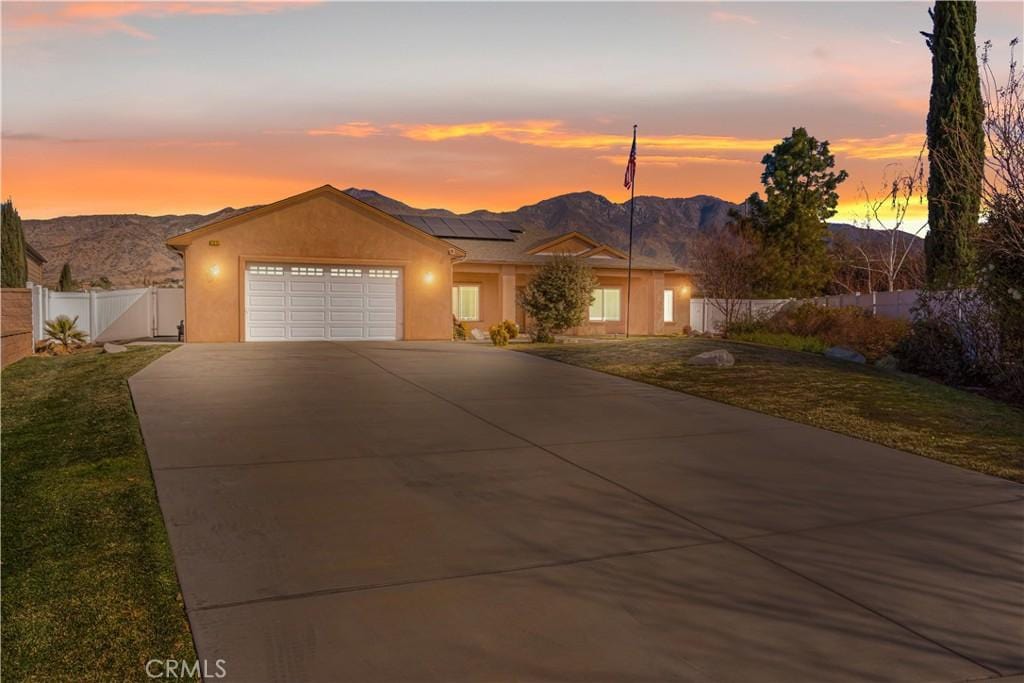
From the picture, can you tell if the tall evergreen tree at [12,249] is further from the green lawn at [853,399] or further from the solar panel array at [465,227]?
the green lawn at [853,399]

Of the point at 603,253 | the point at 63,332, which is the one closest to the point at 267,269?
the point at 63,332

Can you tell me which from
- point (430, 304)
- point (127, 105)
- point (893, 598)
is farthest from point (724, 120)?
point (893, 598)

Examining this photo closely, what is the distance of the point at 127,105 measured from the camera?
23938 mm

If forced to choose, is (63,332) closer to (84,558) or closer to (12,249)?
(12,249)

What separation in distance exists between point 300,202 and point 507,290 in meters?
9.97

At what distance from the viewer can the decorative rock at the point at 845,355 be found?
1709 centimetres

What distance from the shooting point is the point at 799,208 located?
4372 cm

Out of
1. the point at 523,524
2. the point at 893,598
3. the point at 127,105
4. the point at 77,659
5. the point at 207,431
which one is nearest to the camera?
the point at 77,659

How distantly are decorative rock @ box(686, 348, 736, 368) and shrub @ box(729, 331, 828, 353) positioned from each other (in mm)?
4595

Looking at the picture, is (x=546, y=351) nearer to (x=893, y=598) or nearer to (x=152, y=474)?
(x=152, y=474)

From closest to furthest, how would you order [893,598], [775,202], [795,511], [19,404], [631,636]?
1. [631,636]
2. [893,598]
3. [795,511]
4. [19,404]
5. [775,202]

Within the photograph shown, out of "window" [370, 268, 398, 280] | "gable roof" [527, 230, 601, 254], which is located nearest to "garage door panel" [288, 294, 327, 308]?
"window" [370, 268, 398, 280]

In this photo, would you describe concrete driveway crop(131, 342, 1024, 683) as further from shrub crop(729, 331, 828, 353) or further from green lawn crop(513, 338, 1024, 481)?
shrub crop(729, 331, 828, 353)

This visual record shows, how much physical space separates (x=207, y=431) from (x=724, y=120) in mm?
24513
